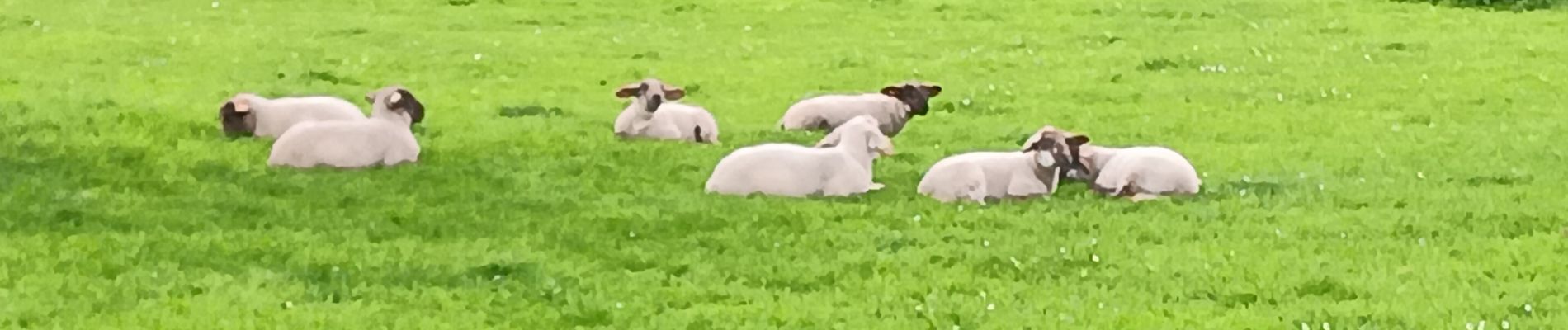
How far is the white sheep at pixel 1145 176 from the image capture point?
1044cm

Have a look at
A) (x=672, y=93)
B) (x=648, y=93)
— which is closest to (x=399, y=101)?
(x=648, y=93)

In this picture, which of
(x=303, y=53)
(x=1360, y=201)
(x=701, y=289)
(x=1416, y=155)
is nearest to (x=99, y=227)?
(x=701, y=289)

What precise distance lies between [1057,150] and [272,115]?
16.5 feet

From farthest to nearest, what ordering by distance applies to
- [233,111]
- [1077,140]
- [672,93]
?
[672,93], [233,111], [1077,140]

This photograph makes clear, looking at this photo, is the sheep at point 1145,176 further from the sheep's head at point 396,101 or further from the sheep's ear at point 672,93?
the sheep's head at point 396,101

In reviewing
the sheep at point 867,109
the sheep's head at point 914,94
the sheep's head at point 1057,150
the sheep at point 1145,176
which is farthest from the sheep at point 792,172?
the sheep's head at point 914,94

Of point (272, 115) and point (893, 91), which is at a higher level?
point (272, 115)

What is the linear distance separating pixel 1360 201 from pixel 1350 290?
2.43 m

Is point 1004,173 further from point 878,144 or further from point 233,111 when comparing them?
point 233,111

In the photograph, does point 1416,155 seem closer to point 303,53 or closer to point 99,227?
point 99,227

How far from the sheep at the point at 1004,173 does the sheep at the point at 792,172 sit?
37cm

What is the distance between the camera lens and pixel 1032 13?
2356 cm

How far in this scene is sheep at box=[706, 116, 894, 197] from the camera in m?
10.3

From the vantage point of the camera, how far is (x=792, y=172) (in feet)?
34.0
